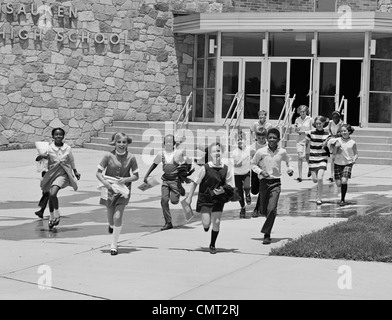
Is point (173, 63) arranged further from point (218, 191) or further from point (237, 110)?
point (218, 191)

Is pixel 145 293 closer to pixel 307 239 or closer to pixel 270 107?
pixel 307 239

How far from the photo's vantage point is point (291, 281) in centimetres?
940

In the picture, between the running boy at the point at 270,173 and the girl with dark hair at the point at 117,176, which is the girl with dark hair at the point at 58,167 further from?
the running boy at the point at 270,173

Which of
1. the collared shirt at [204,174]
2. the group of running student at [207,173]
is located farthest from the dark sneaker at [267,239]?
the collared shirt at [204,174]

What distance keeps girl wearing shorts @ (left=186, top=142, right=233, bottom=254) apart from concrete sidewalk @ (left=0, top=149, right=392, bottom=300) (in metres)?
0.41

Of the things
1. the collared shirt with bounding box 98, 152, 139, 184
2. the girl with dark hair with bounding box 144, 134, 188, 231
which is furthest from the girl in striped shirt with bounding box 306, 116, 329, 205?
the collared shirt with bounding box 98, 152, 139, 184

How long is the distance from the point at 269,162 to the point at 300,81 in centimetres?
1842

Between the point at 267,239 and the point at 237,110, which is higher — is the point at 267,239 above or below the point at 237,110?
above

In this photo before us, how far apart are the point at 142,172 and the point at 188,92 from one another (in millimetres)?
10504

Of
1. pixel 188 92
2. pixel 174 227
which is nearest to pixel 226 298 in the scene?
pixel 174 227

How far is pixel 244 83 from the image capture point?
31.1 metres

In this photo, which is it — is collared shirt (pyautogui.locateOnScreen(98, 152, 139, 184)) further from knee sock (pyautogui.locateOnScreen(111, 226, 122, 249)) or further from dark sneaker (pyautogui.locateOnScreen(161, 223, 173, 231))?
dark sneaker (pyautogui.locateOnScreen(161, 223, 173, 231))

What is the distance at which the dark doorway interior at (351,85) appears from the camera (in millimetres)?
29906

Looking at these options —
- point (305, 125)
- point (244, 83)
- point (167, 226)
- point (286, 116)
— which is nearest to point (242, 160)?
point (167, 226)
